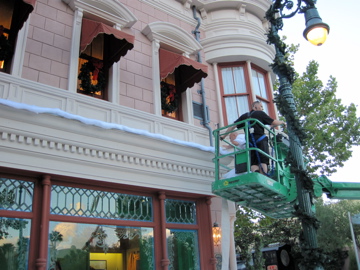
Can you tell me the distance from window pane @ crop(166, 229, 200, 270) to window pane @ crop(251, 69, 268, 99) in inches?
192

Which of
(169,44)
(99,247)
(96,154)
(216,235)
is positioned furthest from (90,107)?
(216,235)

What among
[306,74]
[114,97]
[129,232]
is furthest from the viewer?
[306,74]

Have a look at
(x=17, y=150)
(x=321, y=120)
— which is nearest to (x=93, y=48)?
Result: (x=17, y=150)

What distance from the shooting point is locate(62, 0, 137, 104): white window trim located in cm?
771

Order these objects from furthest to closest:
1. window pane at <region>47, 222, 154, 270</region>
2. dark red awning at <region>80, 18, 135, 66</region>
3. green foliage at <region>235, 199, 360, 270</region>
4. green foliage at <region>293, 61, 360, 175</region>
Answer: green foliage at <region>235, 199, 360, 270</region>
green foliage at <region>293, 61, 360, 175</region>
dark red awning at <region>80, 18, 135, 66</region>
window pane at <region>47, 222, 154, 270</region>

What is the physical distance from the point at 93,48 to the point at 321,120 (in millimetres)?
13149

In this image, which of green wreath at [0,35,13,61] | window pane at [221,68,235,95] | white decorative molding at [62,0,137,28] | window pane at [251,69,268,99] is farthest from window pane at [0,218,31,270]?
window pane at [251,69,268,99]

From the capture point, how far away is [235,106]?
34.8ft

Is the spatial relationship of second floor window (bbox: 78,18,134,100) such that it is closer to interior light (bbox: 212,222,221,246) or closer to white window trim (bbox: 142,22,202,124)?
white window trim (bbox: 142,22,202,124)

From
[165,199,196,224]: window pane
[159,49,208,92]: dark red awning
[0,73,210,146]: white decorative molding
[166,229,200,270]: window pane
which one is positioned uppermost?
[159,49,208,92]: dark red awning

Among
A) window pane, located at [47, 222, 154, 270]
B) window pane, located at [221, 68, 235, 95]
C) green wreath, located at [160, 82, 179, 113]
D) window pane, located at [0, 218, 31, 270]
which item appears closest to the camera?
window pane, located at [0, 218, 31, 270]

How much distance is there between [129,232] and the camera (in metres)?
7.34

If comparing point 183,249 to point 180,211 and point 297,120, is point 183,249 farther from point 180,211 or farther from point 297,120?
point 297,120

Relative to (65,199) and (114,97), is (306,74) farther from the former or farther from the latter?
(65,199)
